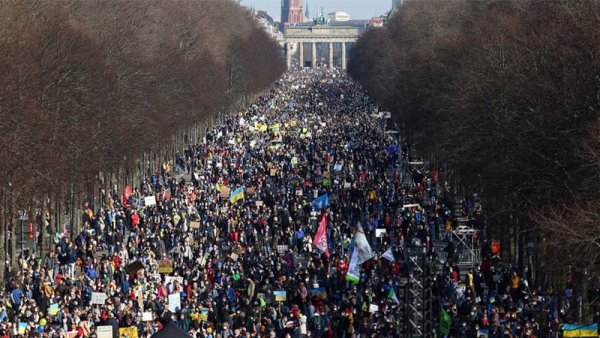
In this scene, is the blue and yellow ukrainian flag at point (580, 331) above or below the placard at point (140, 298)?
above

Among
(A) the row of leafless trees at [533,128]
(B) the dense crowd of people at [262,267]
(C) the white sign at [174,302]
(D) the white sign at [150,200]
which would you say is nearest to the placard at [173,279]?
(B) the dense crowd of people at [262,267]

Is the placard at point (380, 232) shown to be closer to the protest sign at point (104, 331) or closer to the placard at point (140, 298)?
the placard at point (140, 298)

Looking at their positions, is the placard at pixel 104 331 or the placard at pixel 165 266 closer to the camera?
the placard at pixel 104 331

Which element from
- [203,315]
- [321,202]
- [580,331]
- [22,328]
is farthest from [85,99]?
[580,331]

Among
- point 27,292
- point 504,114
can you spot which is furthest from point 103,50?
point 27,292

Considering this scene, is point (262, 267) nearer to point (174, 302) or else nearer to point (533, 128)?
point (174, 302)

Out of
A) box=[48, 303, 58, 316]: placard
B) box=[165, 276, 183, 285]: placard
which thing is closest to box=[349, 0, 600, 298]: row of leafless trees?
box=[165, 276, 183, 285]: placard

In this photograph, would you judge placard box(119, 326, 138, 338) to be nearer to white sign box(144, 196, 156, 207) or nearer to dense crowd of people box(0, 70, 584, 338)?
dense crowd of people box(0, 70, 584, 338)
